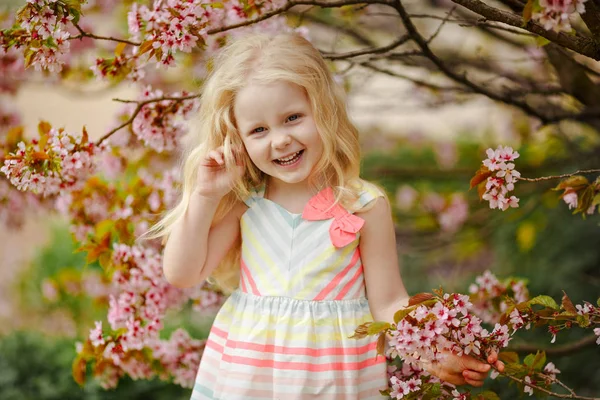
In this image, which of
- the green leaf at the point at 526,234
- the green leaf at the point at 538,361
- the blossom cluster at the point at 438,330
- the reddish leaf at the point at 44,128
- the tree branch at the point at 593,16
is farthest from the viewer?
the green leaf at the point at 526,234

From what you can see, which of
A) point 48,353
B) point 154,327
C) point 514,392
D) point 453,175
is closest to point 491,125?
point 453,175

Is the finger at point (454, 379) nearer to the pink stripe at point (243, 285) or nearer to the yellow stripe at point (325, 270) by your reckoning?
the yellow stripe at point (325, 270)

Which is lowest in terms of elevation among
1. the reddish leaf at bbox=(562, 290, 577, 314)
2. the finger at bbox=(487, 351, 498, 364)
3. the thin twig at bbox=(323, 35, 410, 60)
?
the finger at bbox=(487, 351, 498, 364)

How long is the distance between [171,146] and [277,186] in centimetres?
50

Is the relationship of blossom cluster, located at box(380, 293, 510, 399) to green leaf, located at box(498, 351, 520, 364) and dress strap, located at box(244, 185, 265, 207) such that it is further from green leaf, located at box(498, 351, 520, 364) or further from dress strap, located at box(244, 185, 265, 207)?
dress strap, located at box(244, 185, 265, 207)

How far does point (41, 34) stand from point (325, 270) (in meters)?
0.99

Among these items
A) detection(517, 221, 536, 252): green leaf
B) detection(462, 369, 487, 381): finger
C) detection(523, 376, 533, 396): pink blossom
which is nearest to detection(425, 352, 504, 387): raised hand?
detection(462, 369, 487, 381): finger

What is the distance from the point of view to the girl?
194 cm

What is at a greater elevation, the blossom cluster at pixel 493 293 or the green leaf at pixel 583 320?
the green leaf at pixel 583 320

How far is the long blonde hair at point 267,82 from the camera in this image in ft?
6.51

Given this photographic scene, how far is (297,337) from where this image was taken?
1925 mm

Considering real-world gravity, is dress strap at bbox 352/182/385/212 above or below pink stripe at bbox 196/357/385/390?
above

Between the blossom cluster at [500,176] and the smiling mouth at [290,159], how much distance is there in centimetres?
51

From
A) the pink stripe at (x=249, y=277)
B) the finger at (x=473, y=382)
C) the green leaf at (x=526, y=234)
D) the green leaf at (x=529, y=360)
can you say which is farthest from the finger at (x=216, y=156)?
the green leaf at (x=526, y=234)
